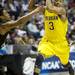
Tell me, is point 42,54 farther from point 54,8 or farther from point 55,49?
point 54,8

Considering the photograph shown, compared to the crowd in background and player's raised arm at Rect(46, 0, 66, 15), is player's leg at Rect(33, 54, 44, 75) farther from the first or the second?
the crowd in background

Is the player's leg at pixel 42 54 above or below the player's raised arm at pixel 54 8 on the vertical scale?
below

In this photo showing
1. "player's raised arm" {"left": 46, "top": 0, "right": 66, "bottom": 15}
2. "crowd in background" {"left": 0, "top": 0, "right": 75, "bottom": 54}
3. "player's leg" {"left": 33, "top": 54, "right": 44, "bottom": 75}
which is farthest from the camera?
"crowd in background" {"left": 0, "top": 0, "right": 75, "bottom": 54}

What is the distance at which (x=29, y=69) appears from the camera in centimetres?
851

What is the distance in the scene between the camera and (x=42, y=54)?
23.5 ft

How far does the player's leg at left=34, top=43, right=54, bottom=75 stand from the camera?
7.06 metres

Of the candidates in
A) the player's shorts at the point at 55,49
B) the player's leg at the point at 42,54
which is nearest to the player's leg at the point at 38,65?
the player's leg at the point at 42,54

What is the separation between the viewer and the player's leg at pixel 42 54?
706cm

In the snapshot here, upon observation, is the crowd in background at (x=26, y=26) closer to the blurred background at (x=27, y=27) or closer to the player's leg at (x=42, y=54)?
the blurred background at (x=27, y=27)

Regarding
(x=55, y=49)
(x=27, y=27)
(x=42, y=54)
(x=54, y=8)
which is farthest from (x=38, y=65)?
(x=27, y=27)

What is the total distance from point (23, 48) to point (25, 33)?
10.3 feet

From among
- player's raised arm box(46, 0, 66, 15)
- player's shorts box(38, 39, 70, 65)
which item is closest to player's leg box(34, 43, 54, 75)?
player's shorts box(38, 39, 70, 65)

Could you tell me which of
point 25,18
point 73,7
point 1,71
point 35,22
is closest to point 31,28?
point 35,22

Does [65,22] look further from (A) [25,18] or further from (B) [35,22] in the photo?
(B) [35,22]
